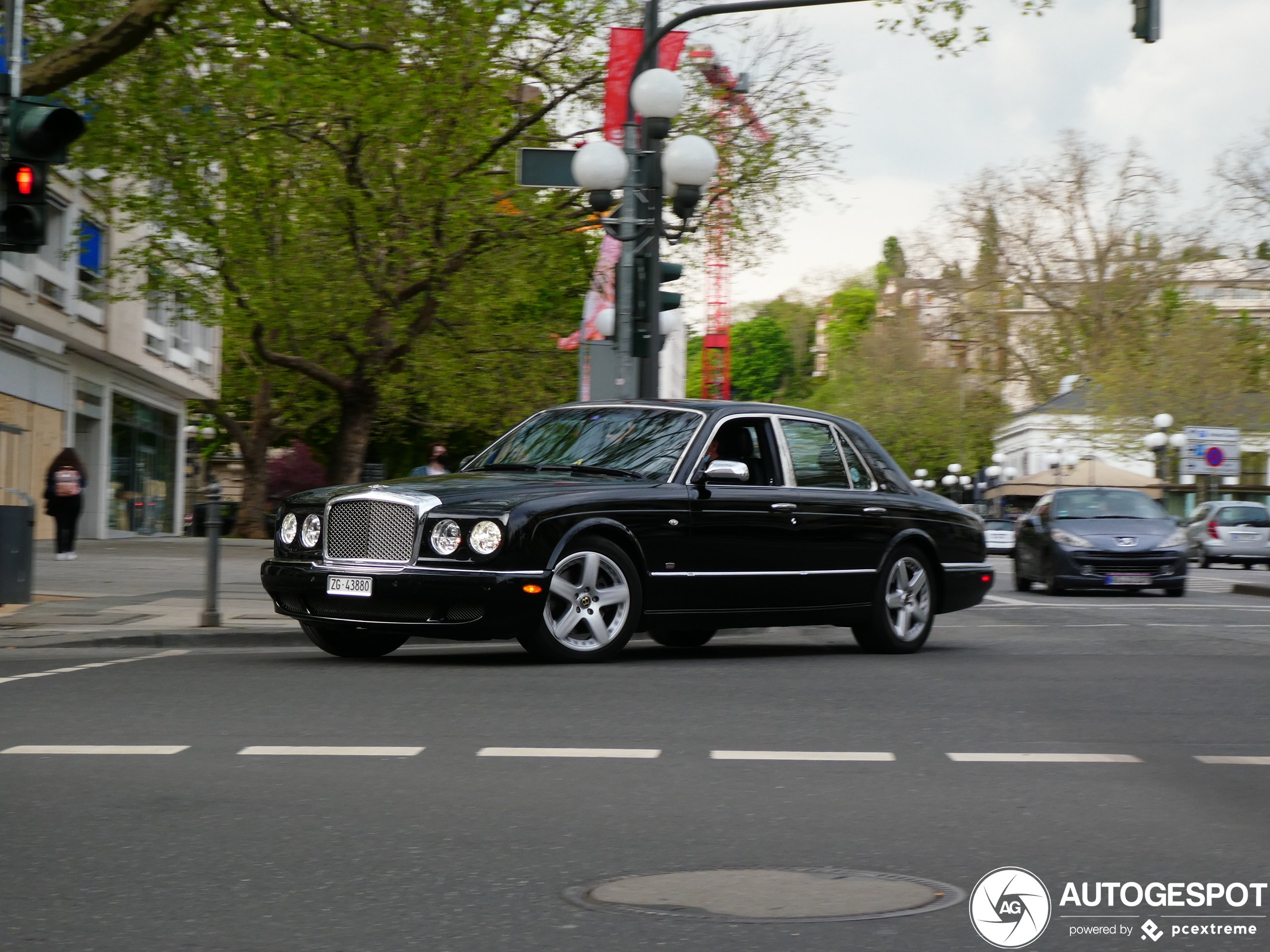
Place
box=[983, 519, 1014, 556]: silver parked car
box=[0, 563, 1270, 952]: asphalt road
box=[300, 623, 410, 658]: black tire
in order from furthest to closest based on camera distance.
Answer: box=[983, 519, 1014, 556]: silver parked car < box=[300, 623, 410, 658]: black tire < box=[0, 563, 1270, 952]: asphalt road

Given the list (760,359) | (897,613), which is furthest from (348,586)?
(760,359)

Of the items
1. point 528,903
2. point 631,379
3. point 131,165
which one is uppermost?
point 131,165

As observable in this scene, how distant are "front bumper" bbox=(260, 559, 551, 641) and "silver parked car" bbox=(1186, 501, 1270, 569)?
1390 inches

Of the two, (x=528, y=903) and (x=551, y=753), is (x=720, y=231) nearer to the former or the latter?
(x=551, y=753)

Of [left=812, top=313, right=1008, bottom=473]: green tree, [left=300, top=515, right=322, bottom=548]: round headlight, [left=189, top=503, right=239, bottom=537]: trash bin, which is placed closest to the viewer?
[left=300, top=515, right=322, bottom=548]: round headlight

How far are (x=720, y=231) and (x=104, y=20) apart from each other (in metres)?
12.1

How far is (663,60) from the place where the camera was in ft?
58.5

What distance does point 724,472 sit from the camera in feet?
36.8

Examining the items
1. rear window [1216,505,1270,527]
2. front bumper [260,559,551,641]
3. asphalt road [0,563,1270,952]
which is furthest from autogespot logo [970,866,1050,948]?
rear window [1216,505,1270,527]

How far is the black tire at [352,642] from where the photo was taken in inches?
437

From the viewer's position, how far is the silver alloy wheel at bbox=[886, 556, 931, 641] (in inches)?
492

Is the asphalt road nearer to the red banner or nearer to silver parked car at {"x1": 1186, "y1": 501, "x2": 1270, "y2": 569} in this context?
the red banner

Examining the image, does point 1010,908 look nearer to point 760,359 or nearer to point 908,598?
point 908,598

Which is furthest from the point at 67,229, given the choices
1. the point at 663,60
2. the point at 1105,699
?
the point at 1105,699
